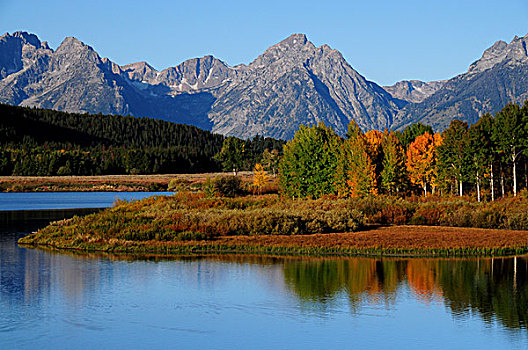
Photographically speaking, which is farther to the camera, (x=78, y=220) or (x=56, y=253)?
(x=78, y=220)

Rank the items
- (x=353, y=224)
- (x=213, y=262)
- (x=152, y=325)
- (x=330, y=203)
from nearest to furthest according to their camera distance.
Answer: (x=152, y=325), (x=213, y=262), (x=353, y=224), (x=330, y=203)

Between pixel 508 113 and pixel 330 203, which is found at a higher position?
pixel 508 113

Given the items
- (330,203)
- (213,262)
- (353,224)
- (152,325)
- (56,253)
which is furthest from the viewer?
(330,203)

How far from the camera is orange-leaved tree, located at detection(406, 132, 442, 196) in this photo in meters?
85.8

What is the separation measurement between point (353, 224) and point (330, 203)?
11469mm

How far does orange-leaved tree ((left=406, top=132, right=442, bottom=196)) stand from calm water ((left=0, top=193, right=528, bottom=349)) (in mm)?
50360

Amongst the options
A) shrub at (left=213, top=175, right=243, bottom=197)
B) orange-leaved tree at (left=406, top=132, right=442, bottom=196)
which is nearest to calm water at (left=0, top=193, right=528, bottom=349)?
orange-leaved tree at (left=406, top=132, right=442, bottom=196)

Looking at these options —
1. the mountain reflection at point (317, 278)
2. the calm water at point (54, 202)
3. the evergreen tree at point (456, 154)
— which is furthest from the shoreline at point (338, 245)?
the calm water at point (54, 202)

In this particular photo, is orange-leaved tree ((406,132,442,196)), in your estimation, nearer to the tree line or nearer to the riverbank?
the tree line

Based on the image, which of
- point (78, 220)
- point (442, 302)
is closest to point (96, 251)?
point (78, 220)

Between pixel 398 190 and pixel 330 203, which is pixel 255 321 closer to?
pixel 330 203

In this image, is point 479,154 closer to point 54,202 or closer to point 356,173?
point 356,173

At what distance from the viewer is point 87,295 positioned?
27.4 m

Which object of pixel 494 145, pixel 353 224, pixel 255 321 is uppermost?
pixel 494 145
